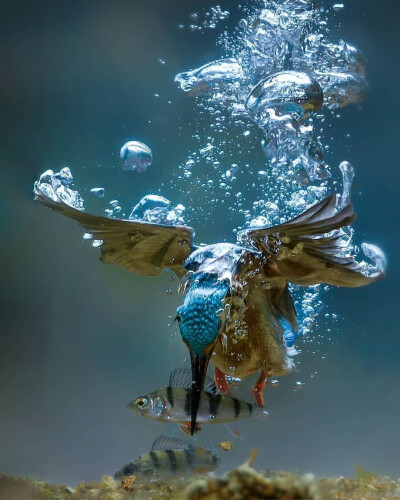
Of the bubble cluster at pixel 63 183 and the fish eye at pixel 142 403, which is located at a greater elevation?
the bubble cluster at pixel 63 183

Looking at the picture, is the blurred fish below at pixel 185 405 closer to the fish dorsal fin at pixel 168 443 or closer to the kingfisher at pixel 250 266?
the kingfisher at pixel 250 266

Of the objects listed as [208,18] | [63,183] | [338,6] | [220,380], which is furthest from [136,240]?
[338,6]

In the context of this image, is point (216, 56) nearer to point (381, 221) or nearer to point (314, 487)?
point (381, 221)

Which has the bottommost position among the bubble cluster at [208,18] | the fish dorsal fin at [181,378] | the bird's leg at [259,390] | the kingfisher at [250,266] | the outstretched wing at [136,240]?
the fish dorsal fin at [181,378]

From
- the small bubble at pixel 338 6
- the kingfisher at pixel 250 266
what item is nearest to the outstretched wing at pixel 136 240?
the kingfisher at pixel 250 266

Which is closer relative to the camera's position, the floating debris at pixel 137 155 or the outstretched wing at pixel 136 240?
the outstretched wing at pixel 136 240

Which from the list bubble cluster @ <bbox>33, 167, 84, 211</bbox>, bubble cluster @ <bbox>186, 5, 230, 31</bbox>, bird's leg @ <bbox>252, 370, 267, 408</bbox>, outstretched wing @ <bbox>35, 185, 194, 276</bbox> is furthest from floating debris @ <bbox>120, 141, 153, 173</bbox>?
bird's leg @ <bbox>252, 370, 267, 408</bbox>

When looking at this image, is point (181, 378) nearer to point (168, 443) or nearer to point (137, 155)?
point (168, 443)

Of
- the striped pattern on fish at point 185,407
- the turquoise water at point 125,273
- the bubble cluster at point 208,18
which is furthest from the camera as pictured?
the turquoise water at point 125,273
